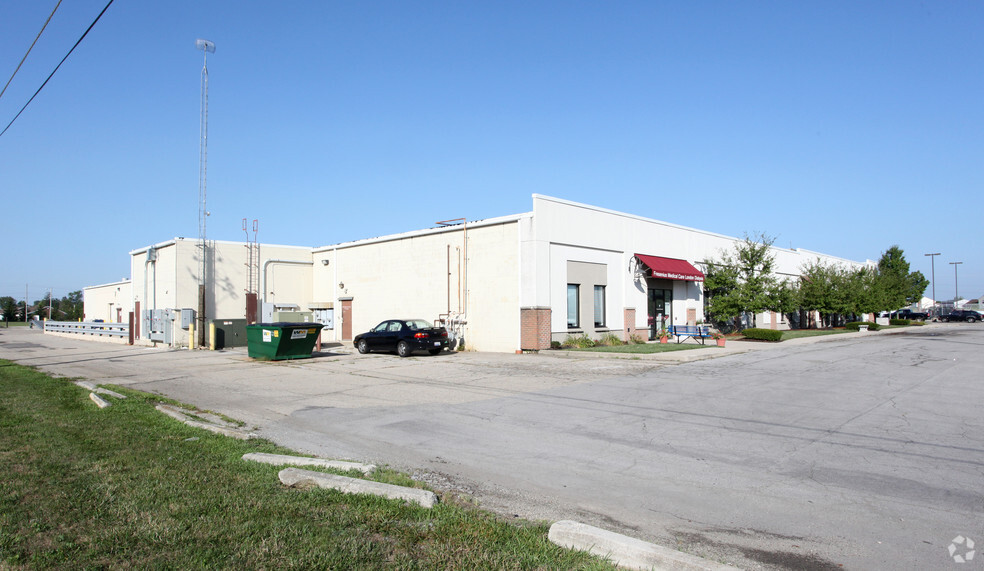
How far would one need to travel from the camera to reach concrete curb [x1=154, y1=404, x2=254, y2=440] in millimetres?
8453

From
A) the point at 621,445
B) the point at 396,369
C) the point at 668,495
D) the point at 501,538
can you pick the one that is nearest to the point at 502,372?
the point at 396,369

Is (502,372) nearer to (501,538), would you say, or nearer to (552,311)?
(552,311)

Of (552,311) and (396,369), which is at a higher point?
(552,311)

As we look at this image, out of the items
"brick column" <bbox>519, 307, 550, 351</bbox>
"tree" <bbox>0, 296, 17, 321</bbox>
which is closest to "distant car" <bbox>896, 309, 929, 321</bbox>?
"brick column" <bbox>519, 307, 550, 351</bbox>

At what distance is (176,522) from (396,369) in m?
13.9

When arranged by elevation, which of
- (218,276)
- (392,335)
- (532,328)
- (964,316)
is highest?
(218,276)

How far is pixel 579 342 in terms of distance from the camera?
2431 centimetres

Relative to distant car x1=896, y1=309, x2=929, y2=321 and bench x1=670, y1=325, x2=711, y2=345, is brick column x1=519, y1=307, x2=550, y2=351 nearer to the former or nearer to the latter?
bench x1=670, y1=325, x2=711, y2=345

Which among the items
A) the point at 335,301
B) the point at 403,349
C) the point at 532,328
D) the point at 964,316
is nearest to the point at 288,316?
the point at 335,301

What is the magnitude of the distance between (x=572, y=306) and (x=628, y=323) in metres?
3.79

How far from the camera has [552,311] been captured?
24109 millimetres

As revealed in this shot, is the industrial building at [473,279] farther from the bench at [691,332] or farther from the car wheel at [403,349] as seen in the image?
the car wheel at [403,349]

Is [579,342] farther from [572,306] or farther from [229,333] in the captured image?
[229,333]

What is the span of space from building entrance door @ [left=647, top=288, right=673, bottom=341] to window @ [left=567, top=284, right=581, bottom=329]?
532 cm
